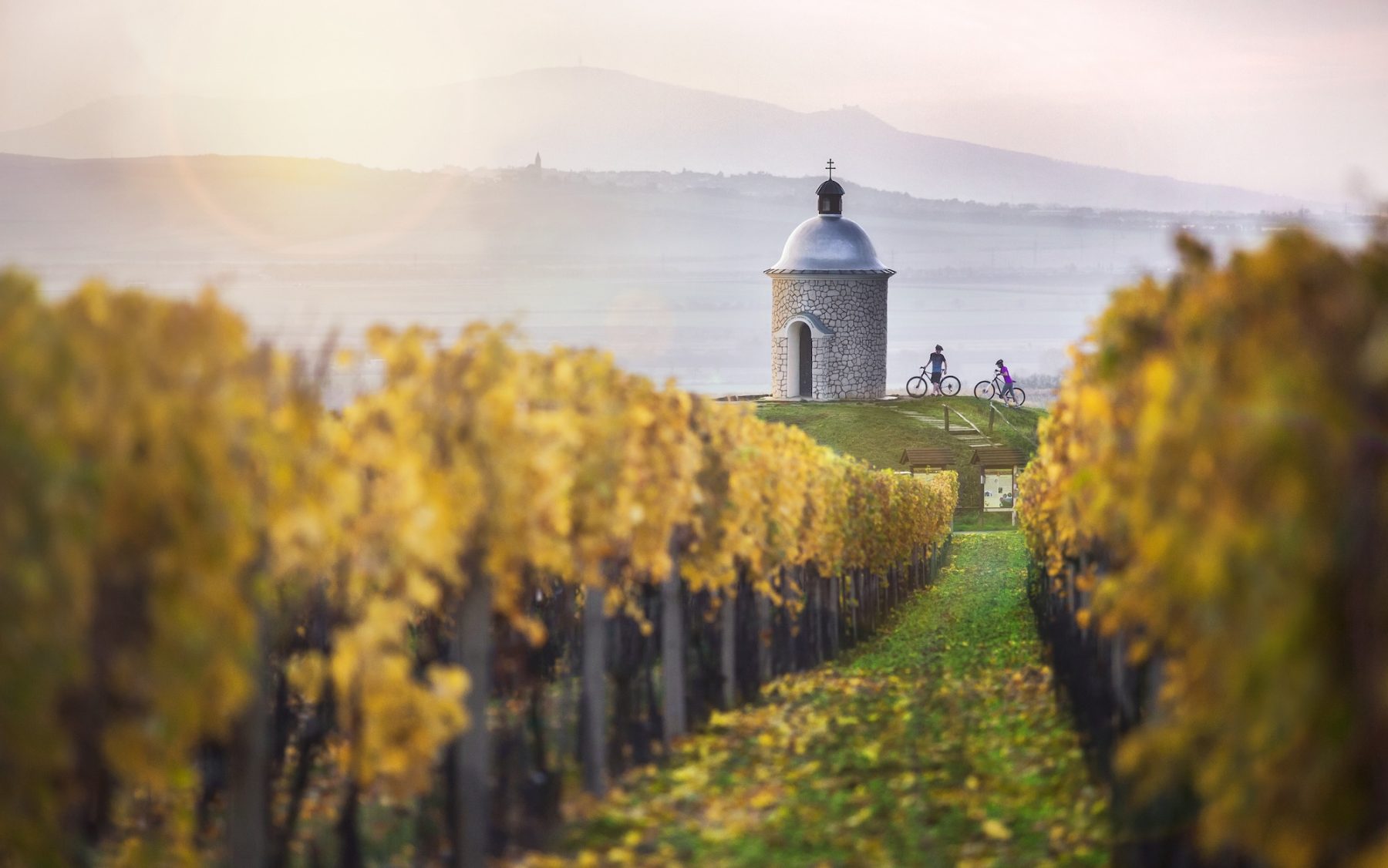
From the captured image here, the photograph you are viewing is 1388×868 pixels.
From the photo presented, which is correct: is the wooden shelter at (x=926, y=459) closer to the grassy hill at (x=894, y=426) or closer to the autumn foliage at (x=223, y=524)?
the grassy hill at (x=894, y=426)

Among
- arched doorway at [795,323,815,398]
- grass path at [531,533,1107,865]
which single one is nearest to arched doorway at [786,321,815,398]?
arched doorway at [795,323,815,398]

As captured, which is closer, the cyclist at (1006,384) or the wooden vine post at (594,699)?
the wooden vine post at (594,699)

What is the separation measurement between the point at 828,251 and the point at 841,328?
4.02 meters

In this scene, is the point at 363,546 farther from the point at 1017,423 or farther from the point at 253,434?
the point at 1017,423

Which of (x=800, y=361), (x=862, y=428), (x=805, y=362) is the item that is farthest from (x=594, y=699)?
(x=805, y=362)

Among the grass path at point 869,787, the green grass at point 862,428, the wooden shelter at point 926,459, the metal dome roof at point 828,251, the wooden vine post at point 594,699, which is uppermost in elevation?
the metal dome roof at point 828,251

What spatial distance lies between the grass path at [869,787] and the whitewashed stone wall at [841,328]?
1844 inches

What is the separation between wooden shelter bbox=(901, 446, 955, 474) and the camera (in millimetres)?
52594

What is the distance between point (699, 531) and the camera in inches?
488

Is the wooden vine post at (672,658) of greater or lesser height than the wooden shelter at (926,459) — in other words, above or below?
below

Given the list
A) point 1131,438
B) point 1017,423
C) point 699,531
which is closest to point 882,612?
point 699,531

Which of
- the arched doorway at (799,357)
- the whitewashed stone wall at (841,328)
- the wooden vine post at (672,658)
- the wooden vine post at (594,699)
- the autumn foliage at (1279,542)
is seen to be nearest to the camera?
the autumn foliage at (1279,542)

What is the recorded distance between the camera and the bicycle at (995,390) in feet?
210

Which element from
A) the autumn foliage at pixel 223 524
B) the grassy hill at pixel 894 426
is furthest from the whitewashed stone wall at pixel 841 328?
the autumn foliage at pixel 223 524
